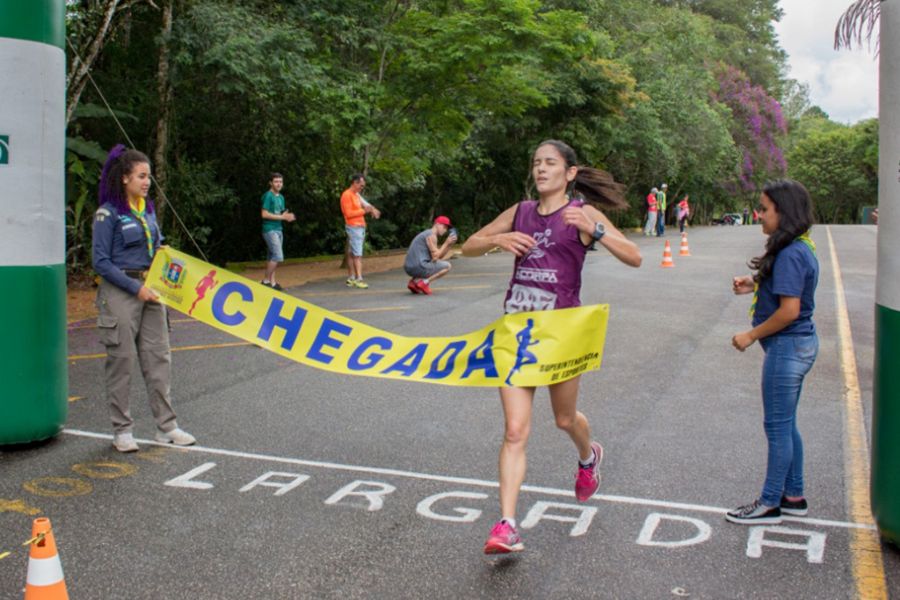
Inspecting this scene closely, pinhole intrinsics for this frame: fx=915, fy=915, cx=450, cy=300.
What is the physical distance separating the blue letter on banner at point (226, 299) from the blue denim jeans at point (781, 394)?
3332mm

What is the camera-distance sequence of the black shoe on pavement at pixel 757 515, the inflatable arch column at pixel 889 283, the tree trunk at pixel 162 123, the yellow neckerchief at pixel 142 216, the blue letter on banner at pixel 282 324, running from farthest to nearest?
the tree trunk at pixel 162 123 < the yellow neckerchief at pixel 142 216 < the blue letter on banner at pixel 282 324 < the black shoe on pavement at pixel 757 515 < the inflatable arch column at pixel 889 283

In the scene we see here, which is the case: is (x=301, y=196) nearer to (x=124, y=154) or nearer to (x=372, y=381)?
(x=372, y=381)

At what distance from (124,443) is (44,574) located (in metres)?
3.16

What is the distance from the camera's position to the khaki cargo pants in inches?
244

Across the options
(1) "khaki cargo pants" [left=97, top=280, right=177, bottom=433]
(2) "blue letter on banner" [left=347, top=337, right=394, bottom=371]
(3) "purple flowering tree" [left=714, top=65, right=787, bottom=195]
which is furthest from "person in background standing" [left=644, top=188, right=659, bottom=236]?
(2) "blue letter on banner" [left=347, top=337, right=394, bottom=371]

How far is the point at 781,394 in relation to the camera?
15.9 feet

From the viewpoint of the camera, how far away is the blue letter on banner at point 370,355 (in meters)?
5.52

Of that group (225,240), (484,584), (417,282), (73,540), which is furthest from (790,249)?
(225,240)

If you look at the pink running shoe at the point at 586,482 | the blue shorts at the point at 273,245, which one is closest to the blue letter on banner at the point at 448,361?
the pink running shoe at the point at 586,482

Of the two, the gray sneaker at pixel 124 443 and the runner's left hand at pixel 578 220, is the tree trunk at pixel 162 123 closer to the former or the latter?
the gray sneaker at pixel 124 443

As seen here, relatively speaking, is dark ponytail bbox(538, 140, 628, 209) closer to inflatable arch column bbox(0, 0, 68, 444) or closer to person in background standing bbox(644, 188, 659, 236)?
inflatable arch column bbox(0, 0, 68, 444)

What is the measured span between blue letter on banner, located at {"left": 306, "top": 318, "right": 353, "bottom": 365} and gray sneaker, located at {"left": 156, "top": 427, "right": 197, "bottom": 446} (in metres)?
1.22

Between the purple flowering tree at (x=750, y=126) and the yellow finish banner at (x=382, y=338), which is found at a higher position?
the purple flowering tree at (x=750, y=126)

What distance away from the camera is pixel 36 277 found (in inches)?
248
